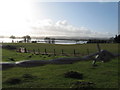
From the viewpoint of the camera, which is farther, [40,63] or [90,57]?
[90,57]

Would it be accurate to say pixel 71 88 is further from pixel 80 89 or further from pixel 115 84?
pixel 115 84

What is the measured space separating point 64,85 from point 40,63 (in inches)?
232

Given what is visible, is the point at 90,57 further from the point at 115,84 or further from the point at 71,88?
the point at 115,84

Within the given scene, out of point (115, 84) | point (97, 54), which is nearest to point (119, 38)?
point (115, 84)

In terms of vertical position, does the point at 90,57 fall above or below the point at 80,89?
above

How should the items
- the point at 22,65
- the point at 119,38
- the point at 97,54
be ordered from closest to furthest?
the point at 22,65, the point at 97,54, the point at 119,38

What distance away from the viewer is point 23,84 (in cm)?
959

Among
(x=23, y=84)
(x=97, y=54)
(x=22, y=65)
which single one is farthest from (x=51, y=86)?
(x=22, y=65)

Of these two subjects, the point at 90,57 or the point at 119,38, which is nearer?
the point at 90,57

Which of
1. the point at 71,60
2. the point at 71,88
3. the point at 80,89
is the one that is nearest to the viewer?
the point at 71,60

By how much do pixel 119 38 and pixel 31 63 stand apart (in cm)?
5074

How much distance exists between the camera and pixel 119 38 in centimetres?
5150

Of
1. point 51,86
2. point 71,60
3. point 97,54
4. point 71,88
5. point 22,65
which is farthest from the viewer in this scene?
point 51,86

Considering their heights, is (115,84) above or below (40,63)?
below
